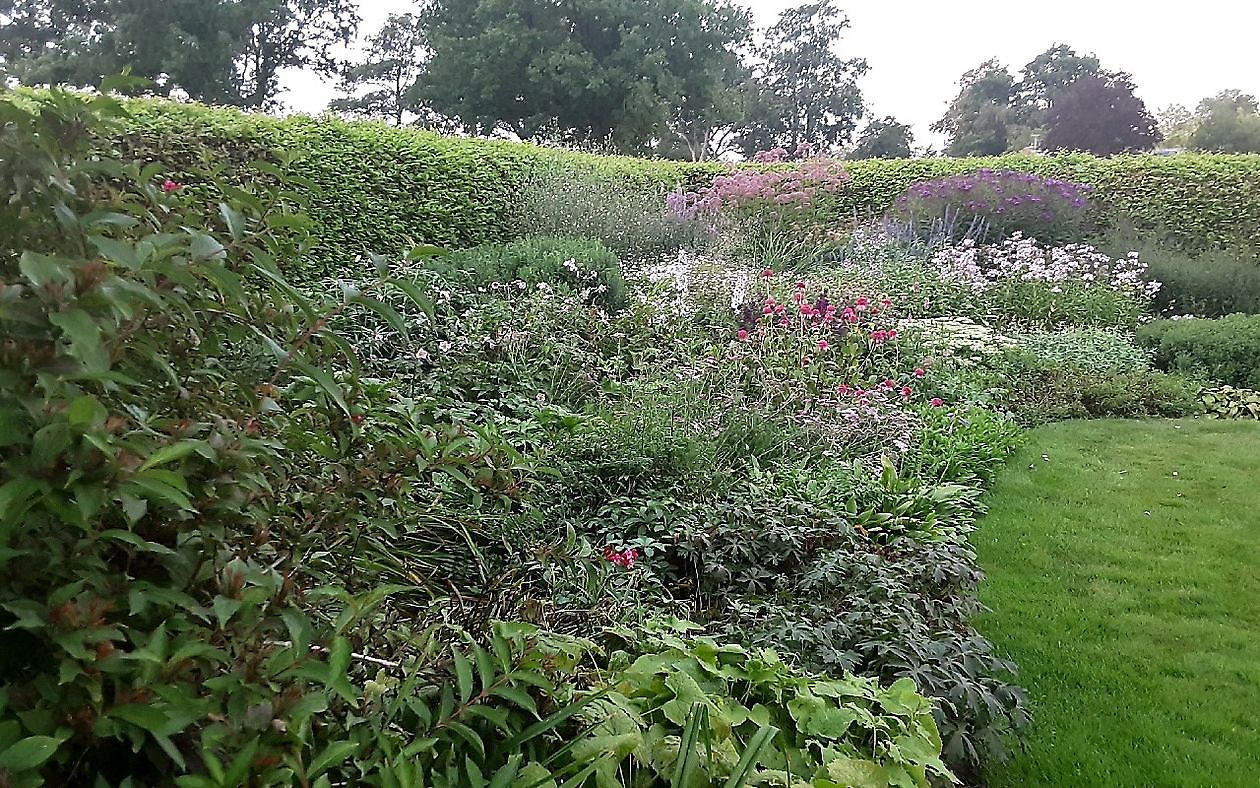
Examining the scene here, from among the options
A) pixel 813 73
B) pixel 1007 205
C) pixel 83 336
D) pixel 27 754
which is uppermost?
pixel 813 73

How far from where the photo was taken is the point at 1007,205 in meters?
9.48

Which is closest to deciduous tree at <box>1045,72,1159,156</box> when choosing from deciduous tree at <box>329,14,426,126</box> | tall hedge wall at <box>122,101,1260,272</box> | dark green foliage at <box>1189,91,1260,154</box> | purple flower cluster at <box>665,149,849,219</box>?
dark green foliage at <box>1189,91,1260,154</box>

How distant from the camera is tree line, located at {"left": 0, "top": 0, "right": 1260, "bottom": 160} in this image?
2188cm

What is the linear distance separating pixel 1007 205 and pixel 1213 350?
3.74m

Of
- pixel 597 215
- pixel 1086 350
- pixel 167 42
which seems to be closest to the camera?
pixel 1086 350

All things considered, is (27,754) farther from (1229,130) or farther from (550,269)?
(1229,130)

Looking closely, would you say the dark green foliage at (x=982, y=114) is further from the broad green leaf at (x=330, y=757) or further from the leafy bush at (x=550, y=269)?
the broad green leaf at (x=330, y=757)

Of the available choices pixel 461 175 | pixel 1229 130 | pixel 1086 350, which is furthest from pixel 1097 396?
pixel 1229 130

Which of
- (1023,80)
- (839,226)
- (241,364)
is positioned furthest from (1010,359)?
(1023,80)

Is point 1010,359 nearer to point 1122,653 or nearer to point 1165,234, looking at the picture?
point 1122,653

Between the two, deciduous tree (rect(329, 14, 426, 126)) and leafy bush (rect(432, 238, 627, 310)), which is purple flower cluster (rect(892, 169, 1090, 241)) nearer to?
leafy bush (rect(432, 238, 627, 310))

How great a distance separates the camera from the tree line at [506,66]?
21875mm

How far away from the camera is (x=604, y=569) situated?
1.59 m

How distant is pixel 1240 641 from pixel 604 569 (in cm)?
246
